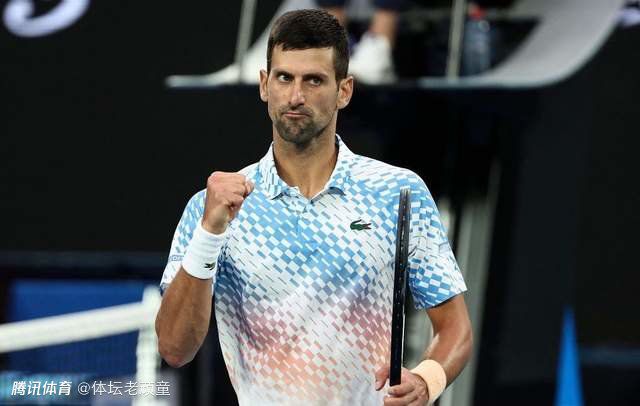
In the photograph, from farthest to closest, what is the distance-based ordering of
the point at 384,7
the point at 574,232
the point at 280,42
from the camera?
the point at 574,232 < the point at 384,7 < the point at 280,42

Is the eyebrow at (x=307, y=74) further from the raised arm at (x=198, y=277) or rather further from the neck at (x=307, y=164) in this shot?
the raised arm at (x=198, y=277)

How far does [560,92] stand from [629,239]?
0.88 meters

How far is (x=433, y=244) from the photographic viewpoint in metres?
3.63

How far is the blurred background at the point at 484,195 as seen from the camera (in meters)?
7.31

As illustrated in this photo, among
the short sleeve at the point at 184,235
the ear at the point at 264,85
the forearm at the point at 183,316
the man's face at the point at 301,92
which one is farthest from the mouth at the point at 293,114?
the forearm at the point at 183,316

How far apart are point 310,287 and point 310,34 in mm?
621

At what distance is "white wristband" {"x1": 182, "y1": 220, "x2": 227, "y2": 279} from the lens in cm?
332

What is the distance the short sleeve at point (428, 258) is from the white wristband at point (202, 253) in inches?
20.5

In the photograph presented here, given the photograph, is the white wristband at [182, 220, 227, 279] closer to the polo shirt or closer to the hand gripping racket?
the polo shirt

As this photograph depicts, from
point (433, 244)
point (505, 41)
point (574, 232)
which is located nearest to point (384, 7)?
point (505, 41)

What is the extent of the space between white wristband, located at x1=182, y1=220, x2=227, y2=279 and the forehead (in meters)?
0.44

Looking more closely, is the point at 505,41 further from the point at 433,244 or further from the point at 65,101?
the point at 433,244

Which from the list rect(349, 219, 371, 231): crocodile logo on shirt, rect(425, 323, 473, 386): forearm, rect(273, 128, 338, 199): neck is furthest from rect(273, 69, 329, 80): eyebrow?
rect(425, 323, 473, 386): forearm

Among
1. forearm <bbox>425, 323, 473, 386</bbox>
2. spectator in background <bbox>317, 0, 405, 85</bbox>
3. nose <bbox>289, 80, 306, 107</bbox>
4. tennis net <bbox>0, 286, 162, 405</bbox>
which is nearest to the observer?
nose <bbox>289, 80, 306, 107</bbox>
